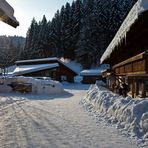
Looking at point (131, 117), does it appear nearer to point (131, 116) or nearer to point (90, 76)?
point (131, 116)

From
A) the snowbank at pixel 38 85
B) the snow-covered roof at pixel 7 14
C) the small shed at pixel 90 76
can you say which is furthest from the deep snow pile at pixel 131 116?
the small shed at pixel 90 76

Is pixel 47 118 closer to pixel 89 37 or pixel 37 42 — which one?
pixel 89 37

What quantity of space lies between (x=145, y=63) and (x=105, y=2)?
237 ft

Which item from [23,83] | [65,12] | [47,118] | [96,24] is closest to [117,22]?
[96,24]

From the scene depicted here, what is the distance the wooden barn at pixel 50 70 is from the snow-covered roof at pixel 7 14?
44293 millimetres

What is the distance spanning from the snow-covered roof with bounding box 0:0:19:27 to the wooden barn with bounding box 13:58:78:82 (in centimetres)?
4429

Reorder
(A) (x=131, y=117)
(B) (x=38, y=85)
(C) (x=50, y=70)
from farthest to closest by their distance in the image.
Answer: (C) (x=50, y=70)
(B) (x=38, y=85)
(A) (x=131, y=117)

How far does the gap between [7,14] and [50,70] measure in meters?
47.9

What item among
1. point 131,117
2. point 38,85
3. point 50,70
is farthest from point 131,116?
point 50,70

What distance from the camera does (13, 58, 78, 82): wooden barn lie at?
5419 cm

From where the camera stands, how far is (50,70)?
2216 inches

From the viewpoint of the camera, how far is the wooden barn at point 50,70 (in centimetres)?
5419

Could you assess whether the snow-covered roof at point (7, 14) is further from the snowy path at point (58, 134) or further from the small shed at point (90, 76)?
the small shed at point (90, 76)

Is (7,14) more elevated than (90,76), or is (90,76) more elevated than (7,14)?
(7,14)
